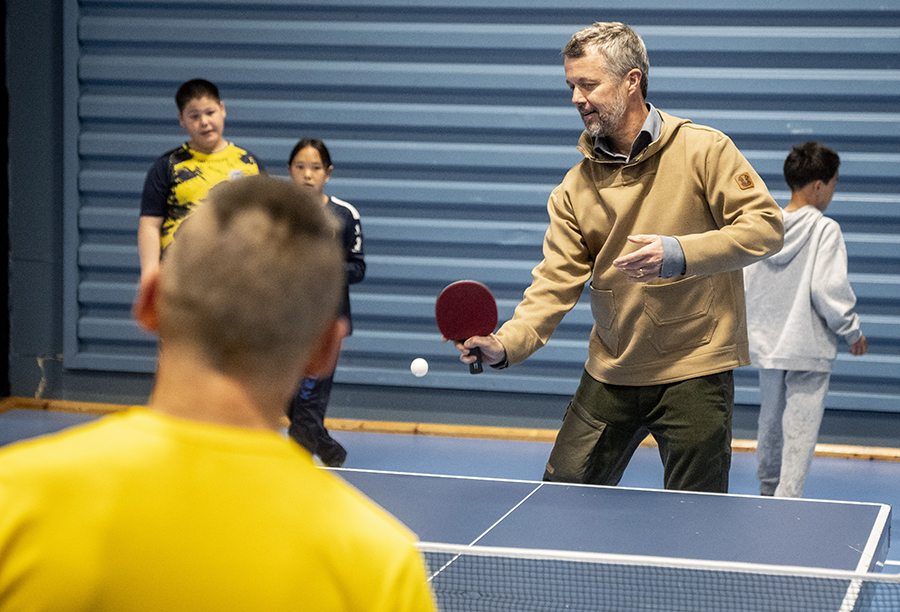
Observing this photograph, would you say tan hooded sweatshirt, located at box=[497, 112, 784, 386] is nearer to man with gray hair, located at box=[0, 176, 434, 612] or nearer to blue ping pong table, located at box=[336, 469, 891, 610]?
blue ping pong table, located at box=[336, 469, 891, 610]

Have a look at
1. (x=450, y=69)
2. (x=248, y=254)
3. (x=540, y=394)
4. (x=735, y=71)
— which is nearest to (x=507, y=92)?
(x=450, y=69)

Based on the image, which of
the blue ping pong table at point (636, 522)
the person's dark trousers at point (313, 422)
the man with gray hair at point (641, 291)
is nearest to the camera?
the blue ping pong table at point (636, 522)

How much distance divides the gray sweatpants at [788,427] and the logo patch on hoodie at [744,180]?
1.89 metres

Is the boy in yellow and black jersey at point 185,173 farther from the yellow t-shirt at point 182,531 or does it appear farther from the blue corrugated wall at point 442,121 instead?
the yellow t-shirt at point 182,531

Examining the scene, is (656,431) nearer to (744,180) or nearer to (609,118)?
(744,180)

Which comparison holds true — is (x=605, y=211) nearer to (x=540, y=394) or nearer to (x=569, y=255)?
(x=569, y=255)

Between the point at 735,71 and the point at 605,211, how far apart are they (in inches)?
138

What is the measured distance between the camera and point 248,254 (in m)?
0.80

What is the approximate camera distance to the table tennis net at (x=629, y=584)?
6.68 ft

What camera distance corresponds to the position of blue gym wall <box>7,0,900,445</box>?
20.2ft

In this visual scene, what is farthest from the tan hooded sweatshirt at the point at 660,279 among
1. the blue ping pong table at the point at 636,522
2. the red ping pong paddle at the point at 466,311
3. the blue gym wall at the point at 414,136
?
the blue gym wall at the point at 414,136

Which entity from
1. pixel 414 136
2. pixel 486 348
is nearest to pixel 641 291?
pixel 486 348

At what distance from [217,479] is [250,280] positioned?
158 millimetres

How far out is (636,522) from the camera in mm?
2609
